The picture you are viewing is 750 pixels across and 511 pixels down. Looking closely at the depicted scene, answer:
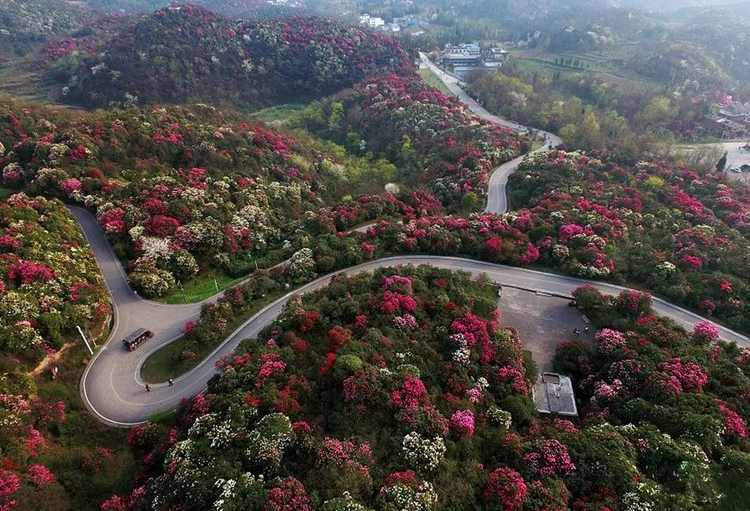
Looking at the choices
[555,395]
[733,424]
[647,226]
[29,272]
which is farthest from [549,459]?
[647,226]

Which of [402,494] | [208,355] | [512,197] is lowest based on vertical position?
[512,197]

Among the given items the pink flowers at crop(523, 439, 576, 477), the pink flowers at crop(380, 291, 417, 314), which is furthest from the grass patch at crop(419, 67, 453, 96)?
the pink flowers at crop(523, 439, 576, 477)

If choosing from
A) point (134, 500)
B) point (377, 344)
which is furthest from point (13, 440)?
point (377, 344)

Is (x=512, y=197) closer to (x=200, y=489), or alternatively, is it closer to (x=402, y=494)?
(x=402, y=494)

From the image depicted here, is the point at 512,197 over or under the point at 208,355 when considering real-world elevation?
under

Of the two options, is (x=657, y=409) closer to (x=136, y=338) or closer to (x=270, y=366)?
(x=270, y=366)

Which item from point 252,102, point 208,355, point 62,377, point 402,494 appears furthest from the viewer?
point 252,102

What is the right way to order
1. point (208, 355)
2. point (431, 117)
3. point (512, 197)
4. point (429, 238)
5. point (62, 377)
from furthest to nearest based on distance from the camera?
point (431, 117), point (512, 197), point (429, 238), point (208, 355), point (62, 377)
